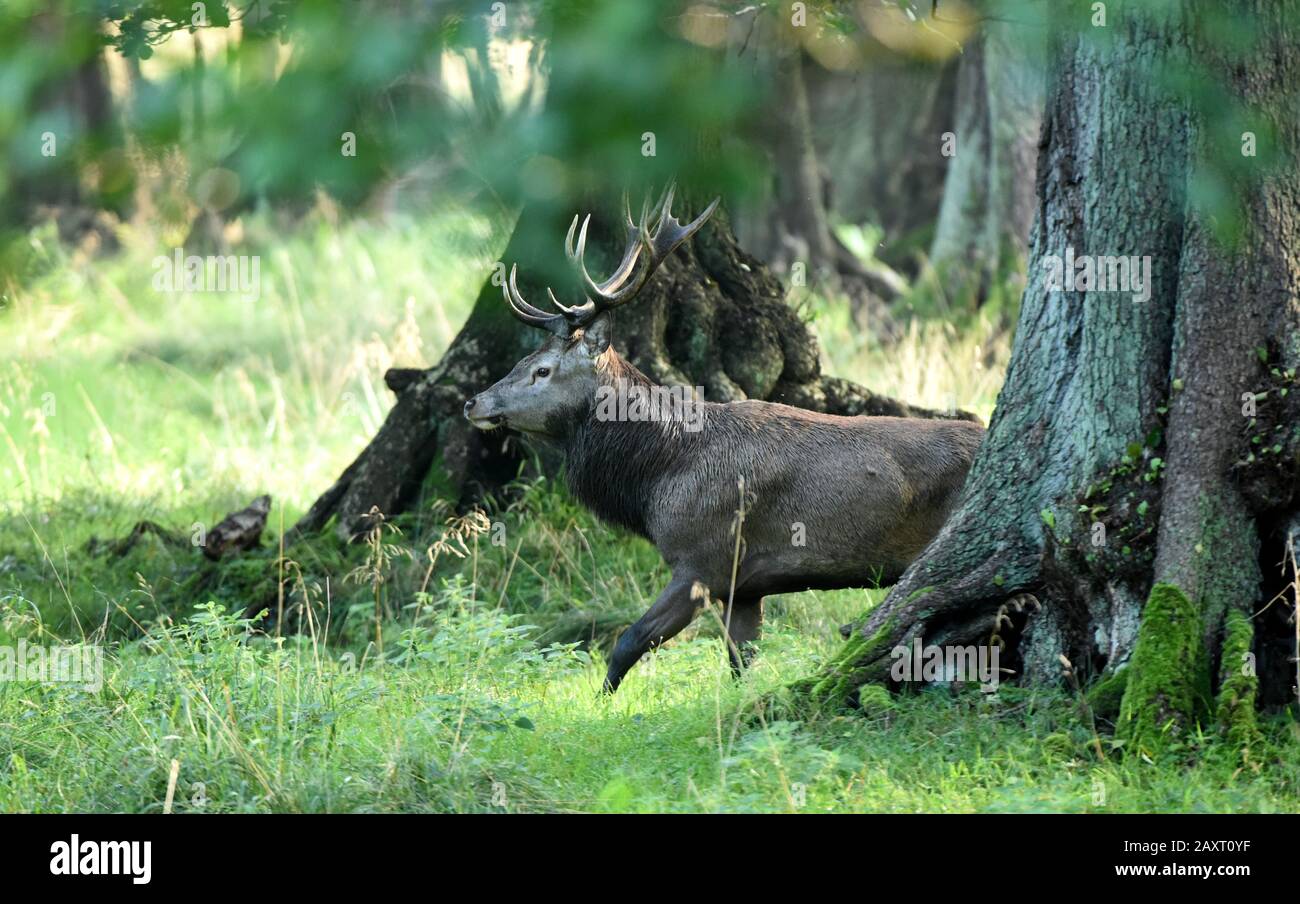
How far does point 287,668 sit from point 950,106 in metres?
18.9

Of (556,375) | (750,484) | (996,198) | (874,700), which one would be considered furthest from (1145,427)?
(996,198)

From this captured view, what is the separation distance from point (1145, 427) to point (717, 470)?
2894mm

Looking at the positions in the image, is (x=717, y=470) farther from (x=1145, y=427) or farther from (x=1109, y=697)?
(x=1109, y=697)

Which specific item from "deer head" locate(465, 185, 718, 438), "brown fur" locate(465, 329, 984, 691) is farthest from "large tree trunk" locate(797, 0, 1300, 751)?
"deer head" locate(465, 185, 718, 438)

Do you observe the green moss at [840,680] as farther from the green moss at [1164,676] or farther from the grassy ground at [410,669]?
the green moss at [1164,676]

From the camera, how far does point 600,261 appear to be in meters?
10.2

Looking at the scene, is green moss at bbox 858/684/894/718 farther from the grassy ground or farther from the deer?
the deer

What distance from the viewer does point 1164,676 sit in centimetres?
554

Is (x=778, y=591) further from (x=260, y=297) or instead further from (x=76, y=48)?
(x=260, y=297)

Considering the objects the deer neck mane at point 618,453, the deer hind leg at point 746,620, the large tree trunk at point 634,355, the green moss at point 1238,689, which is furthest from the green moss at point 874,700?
the large tree trunk at point 634,355

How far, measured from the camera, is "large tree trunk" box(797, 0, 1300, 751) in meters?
5.67

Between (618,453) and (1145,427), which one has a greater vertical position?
(1145,427)

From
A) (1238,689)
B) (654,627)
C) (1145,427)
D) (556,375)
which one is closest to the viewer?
Result: (1238,689)

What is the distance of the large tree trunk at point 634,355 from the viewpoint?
33.6 ft
